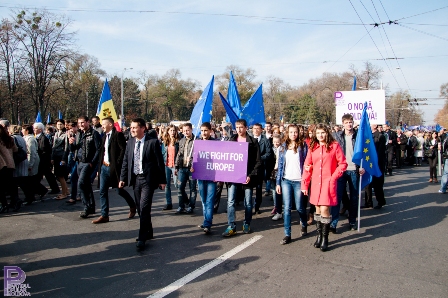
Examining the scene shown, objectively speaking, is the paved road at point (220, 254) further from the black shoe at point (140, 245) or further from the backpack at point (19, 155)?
the backpack at point (19, 155)

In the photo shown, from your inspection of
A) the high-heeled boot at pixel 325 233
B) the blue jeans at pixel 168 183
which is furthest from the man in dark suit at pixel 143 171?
the high-heeled boot at pixel 325 233

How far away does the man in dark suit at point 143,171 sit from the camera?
5083 millimetres

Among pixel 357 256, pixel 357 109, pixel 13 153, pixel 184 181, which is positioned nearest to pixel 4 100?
pixel 13 153

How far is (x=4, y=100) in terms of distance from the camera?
2962 cm

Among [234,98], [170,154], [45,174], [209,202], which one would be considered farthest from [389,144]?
[45,174]

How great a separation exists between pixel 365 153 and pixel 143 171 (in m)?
4.14

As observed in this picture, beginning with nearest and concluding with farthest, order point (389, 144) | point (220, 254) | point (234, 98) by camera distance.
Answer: point (220, 254) → point (234, 98) → point (389, 144)

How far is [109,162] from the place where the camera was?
6242 millimetres

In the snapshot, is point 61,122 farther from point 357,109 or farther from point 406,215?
point 406,215

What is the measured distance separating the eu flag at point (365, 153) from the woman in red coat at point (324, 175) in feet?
3.83

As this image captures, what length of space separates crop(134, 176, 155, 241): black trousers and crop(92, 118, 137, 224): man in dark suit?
3.27ft

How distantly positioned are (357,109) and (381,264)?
4796mm

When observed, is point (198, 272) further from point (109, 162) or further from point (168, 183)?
point (168, 183)

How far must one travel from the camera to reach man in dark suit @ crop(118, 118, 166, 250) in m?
5.08
